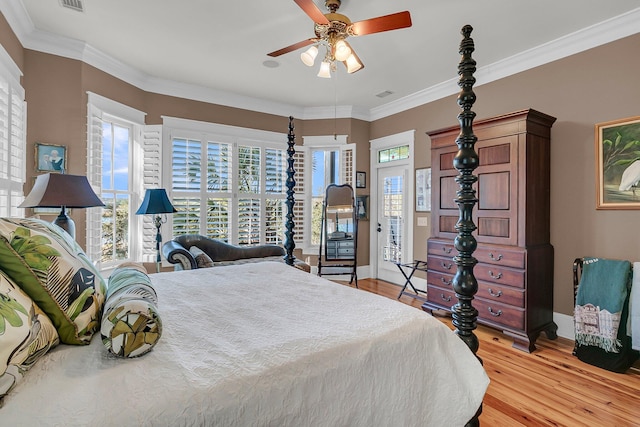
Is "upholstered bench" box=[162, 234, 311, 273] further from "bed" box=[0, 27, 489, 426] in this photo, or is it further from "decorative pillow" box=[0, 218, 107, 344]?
"decorative pillow" box=[0, 218, 107, 344]

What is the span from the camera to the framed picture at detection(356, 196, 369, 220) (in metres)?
5.34

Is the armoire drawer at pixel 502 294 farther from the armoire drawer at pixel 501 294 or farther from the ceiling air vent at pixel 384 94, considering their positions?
the ceiling air vent at pixel 384 94

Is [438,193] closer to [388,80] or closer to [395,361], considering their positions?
[388,80]

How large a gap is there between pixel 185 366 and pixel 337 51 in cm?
227

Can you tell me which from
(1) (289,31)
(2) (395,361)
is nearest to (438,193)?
(1) (289,31)

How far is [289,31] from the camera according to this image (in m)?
3.02

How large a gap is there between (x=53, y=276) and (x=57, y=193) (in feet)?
5.69

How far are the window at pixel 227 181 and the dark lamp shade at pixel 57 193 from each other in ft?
6.25

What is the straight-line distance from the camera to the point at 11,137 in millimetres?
2619

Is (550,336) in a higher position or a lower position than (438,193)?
lower

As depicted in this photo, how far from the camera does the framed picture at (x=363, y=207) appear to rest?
5336mm

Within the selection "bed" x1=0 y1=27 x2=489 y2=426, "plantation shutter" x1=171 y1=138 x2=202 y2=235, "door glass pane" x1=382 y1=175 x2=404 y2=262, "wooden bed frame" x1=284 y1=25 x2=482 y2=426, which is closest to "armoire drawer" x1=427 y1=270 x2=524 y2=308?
"wooden bed frame" x1=284 y1=25 x2=482 y2=426

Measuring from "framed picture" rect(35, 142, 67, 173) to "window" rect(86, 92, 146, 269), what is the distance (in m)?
0.24

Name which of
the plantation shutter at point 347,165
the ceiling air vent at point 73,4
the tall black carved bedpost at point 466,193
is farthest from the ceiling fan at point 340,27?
the plantation shutter at point 347,165
